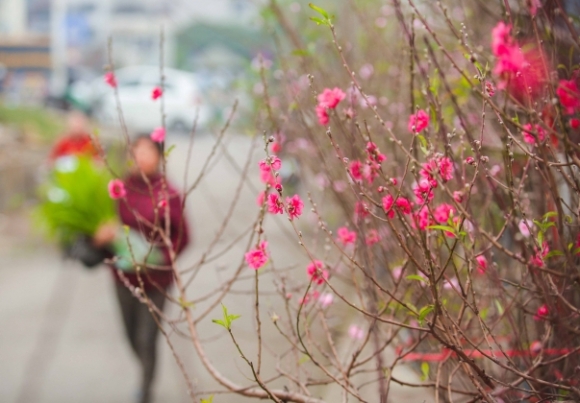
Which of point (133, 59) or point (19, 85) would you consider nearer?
point (19, 85)

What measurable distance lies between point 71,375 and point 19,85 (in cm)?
2961

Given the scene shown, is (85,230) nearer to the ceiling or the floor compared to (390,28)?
nearer to the floor

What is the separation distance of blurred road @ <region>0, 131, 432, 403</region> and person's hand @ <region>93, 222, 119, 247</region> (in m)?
0.71

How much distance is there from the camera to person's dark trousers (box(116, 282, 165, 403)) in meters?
4.68

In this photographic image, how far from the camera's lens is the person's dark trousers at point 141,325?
468cm

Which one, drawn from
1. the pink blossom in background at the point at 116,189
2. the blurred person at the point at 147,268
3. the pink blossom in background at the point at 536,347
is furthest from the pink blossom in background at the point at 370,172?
the blurred person at the point at 147,268

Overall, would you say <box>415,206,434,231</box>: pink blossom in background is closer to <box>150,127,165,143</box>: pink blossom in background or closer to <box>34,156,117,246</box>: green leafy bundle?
<box>150,127,165,143</box>: pink blossom in background

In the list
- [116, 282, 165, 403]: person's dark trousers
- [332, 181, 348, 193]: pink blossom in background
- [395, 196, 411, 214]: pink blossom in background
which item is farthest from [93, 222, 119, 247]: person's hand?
[395, 196, 411, 214]: pink blossom in background

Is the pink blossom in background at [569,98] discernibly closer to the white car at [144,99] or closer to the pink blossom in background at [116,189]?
the pink blossom in background at [116,189]

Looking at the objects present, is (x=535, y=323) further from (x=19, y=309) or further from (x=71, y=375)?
(x=19, y=309)

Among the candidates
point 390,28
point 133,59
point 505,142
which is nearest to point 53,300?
point 390,28

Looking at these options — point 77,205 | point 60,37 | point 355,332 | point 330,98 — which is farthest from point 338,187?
point 60,37

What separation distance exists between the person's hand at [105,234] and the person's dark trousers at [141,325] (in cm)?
30

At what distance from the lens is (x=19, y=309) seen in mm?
7746
